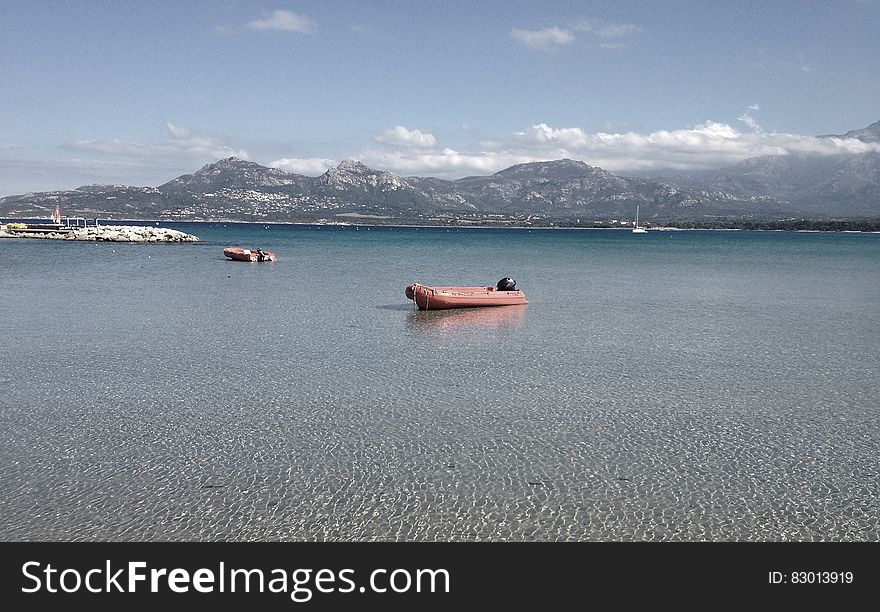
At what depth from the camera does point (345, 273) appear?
2687 inches

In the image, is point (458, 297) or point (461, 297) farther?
point (461, 297)

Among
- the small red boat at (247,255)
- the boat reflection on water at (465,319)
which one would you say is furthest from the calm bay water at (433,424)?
the small red boat at (247,255)

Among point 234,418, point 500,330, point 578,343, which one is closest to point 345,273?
point 500,330

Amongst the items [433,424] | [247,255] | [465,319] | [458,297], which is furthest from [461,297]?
[247,255]

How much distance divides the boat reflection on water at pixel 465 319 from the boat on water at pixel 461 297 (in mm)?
315

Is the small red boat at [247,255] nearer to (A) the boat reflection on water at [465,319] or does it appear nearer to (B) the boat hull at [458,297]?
(B) the boat hull at [458,297]

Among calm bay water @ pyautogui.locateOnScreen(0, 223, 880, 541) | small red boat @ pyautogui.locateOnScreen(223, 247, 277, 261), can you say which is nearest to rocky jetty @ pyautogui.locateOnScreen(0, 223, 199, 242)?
small red boat @ pyautogui.locateOnScreen(223, 247, 277, 261)

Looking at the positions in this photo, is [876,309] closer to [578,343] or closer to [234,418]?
[578,343]

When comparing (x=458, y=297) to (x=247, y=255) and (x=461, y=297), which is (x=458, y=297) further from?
(x=247, y=255)

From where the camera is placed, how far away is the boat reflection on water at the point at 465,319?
1374 inches

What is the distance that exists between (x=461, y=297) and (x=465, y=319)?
10.7 feet

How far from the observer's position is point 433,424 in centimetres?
1867
